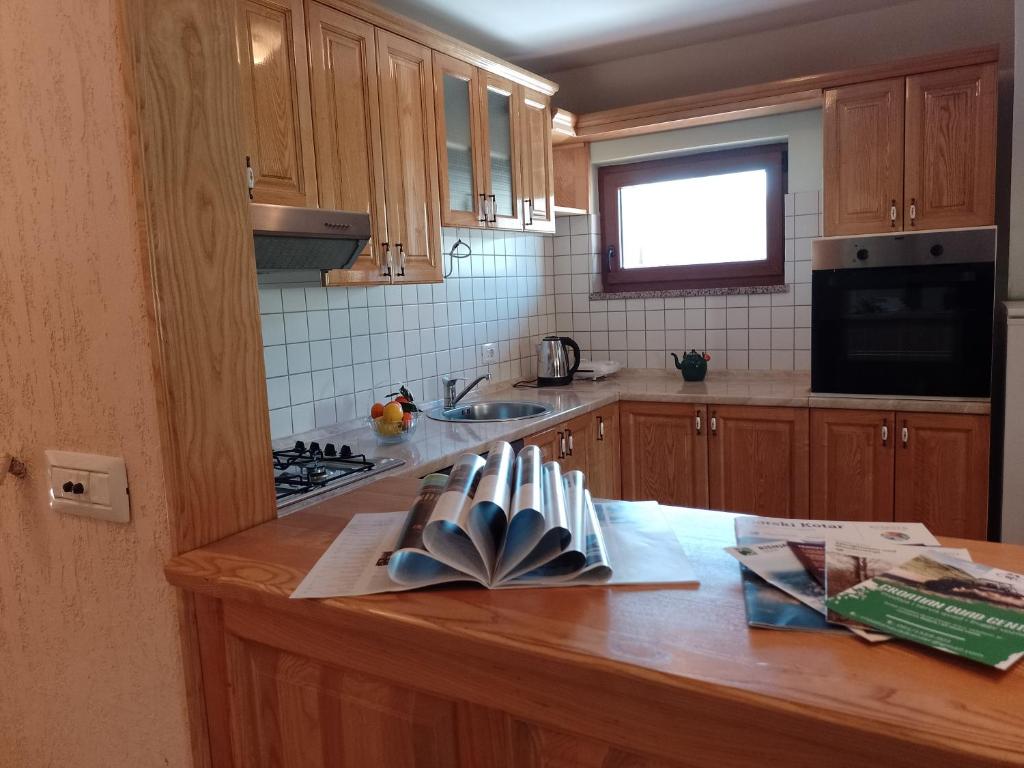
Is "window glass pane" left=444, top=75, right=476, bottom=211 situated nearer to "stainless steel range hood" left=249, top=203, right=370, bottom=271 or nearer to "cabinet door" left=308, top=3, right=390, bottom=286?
"cabinet door" left=308, top=3, right=390, bottom=286

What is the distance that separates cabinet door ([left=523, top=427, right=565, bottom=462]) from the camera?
2.77 m

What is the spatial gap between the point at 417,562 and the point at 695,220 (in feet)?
10.5

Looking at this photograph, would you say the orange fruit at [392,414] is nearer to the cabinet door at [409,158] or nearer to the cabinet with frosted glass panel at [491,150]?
the cabinet door at [409,158]

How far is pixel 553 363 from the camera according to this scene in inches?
143

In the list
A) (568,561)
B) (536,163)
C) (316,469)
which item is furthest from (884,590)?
(536,163)

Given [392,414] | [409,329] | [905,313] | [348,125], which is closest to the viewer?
[348,125]

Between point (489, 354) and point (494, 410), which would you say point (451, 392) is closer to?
point (494, 410)

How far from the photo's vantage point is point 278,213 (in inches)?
70.5

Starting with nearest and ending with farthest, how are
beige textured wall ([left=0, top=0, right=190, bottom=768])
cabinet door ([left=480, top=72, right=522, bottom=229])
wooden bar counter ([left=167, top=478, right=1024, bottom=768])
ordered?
wooden bar counter ([left=167, top=478, right=1024, bottom=768]) → beige textured wall ([left=0, top=0, right=190, bottom=768]) → cabinet door ([left=480, top=72, right=522, bottom=229])

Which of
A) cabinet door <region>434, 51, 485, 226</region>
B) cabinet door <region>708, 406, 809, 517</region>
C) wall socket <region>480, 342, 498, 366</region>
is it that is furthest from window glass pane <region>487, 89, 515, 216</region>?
cabinet door <region>708, 406, 809, 517</region>

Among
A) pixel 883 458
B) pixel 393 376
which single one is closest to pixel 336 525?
pixel 393 376

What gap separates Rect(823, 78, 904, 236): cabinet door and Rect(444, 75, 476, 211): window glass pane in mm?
1470

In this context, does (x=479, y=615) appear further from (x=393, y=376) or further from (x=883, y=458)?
(x=883, y=458)

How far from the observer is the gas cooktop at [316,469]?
1.87 metres
